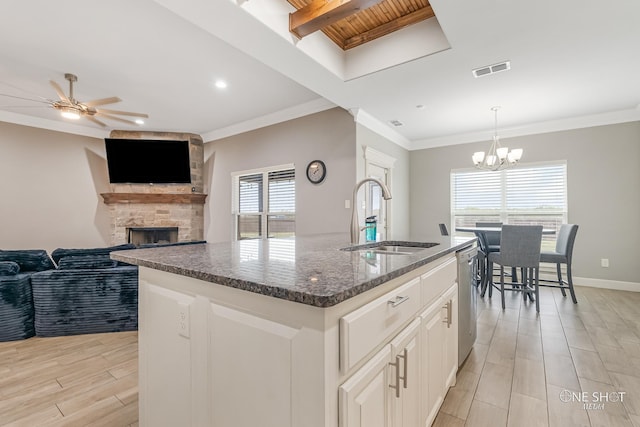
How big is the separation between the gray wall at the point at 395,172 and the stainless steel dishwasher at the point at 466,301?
2.09 meters

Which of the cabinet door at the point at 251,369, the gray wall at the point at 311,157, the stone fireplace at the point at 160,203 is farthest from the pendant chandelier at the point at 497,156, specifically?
the stone fireplace at the point at 160,203

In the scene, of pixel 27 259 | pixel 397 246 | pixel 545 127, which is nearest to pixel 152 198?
pixel 27 259

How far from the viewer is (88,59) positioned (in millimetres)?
3129

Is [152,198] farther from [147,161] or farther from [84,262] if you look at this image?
[84,262]

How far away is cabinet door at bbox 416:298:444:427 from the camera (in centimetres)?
131

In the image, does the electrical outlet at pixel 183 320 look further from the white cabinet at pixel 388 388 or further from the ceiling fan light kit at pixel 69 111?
the ceiling fan light kit at pixel 69 111

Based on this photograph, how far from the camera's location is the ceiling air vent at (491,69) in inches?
113

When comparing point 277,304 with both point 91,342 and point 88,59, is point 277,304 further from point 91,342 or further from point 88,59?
point 88,59

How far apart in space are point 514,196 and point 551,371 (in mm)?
3723

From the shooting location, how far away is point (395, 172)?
5.33m

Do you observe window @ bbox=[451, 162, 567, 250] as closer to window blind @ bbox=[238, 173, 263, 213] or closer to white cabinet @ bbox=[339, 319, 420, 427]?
window blind @ bbox=[238, 173, 263, 213]

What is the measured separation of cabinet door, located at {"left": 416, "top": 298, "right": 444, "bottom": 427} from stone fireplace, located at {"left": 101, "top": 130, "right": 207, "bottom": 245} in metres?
5.50

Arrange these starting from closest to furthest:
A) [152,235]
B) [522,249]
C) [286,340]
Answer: [286,340]
[522,249]
[152,235]

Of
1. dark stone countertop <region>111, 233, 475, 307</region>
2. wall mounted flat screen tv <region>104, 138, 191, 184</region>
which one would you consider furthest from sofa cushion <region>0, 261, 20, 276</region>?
wall mounted flat screen tv <region>104, 138, 191, 184</region>
